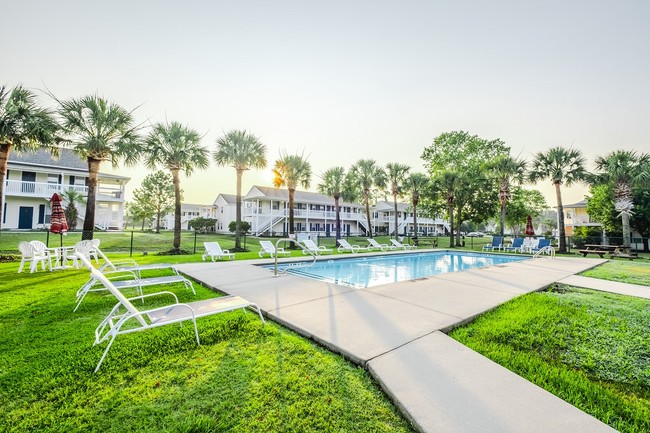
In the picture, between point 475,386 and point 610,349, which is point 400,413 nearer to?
point 475,386

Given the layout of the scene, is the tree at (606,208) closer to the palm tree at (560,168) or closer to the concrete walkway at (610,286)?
the palm tree at (560,168)

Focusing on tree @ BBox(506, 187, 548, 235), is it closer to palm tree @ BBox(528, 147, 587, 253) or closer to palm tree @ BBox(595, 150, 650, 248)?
palm tree @ BBox(528, 147, 587, 253)

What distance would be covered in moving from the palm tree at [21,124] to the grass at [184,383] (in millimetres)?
12009

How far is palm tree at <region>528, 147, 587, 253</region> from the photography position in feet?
71.6

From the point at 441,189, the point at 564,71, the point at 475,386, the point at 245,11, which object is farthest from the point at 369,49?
the point at 441,189

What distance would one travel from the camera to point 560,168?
2223cm

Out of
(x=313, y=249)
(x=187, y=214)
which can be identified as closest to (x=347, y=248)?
(x=313, y=249)

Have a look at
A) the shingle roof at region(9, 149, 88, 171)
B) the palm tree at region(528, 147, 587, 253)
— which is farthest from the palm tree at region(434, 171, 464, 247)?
the shingle roof at region(9, 149, 88, 171)

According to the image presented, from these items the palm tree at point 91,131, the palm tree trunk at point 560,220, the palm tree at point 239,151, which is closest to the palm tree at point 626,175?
the palm tree trunk at point 560,220

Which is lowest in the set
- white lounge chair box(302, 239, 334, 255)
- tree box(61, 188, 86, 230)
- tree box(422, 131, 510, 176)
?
white lounge chair box(302, 239, 334, 255)

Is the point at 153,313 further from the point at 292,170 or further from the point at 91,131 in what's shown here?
the point at 292,170

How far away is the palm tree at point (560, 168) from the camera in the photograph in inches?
859

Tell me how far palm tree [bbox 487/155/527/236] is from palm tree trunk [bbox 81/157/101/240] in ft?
96.8

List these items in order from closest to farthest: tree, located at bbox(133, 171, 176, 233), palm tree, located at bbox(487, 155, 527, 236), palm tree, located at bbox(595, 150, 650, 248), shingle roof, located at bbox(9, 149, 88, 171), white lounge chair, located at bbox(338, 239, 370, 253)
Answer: white lounge chair, located at bbox(338, 239, 370, 253) → palm tree, located at bbox(595, 150, 650, 248) → shingle roof, located at bbox(9, 149, 88, 171) → palm tree, located at bbox(487, 155, 527, 236) → tree, located at bbox(133, 171, 176, 233)
